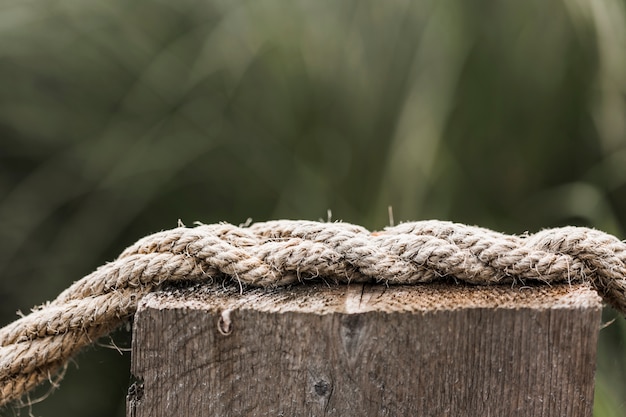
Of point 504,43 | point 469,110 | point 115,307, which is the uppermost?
point 504,43

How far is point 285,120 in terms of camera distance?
1390 millimetres

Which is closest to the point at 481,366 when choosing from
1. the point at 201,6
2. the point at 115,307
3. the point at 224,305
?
the point at 224,305

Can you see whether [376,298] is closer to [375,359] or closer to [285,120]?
[375,359]

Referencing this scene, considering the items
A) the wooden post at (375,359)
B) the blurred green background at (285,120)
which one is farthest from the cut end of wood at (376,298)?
the blurred green background at (285,120)

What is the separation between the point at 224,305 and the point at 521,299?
0.82 ft

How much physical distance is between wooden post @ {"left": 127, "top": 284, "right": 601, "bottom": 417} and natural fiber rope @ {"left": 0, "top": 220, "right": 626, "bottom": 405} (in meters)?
0.06

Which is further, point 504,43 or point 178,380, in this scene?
point 504,43

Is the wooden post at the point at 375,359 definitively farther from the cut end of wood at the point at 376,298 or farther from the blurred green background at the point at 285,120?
the blurred green background at the point at 285,120

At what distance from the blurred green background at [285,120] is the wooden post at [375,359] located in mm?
786

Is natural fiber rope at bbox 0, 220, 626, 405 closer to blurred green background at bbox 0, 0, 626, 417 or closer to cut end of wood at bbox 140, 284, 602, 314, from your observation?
cut end of wood at bbox 140, 284, 602, 314

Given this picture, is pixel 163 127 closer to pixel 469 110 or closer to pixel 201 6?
pixel 201 6

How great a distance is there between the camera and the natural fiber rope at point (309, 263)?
57 centimetres

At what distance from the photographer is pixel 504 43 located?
137cm

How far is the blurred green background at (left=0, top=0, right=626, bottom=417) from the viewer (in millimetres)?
1339
